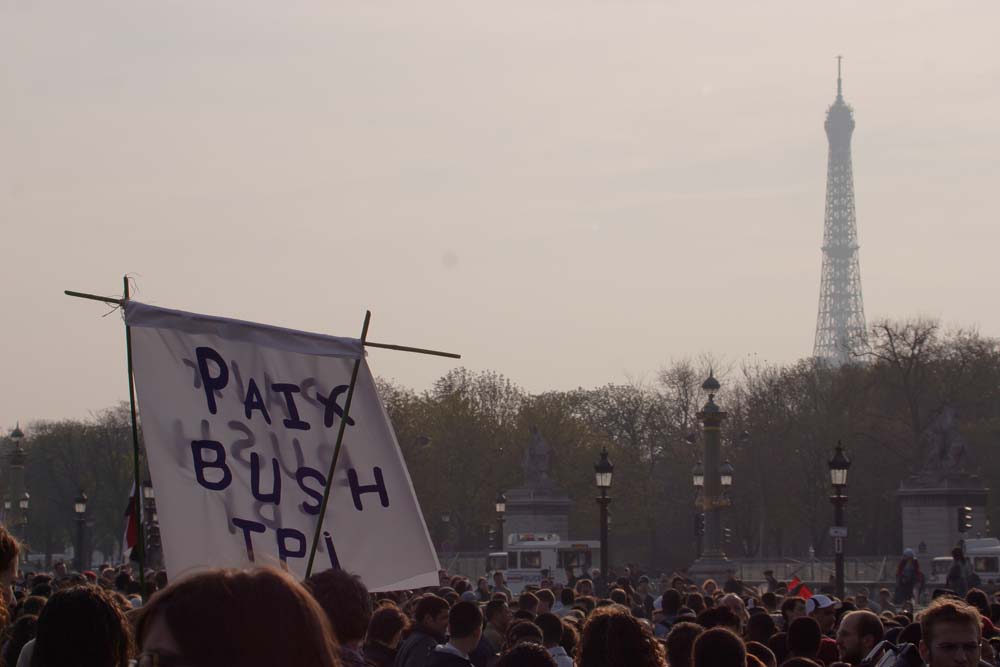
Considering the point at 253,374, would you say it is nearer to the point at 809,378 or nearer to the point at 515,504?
the point at 515,504

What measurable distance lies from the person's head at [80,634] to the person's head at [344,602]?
6.26ft

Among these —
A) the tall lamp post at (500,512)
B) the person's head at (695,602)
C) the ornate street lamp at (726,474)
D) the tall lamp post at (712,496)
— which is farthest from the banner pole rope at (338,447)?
the tall lamp post at (500,512)

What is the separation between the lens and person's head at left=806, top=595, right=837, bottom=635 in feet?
47.6

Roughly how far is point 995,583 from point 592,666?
39969mm

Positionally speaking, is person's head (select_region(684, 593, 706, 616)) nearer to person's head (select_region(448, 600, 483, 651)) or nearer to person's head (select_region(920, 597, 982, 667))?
person's head (select_region(448, 600, 483, 651))

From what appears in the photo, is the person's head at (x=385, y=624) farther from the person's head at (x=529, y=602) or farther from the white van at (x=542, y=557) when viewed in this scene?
the white van at (x=542, y=557)

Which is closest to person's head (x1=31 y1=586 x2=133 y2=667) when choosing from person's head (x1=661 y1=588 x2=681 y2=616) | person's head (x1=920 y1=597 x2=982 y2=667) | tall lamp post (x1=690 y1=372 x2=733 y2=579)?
person's head (x1=920 y1=597 x2=982 y2=667)

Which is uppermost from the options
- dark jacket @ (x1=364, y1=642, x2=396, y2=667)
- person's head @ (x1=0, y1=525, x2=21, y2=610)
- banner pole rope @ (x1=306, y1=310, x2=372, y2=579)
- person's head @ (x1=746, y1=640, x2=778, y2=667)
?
banner pole rope @ (x1=306, y1=310, x2=372, y2=579)

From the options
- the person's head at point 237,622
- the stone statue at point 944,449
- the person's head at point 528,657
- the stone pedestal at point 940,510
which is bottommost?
the person's head at point 528,657

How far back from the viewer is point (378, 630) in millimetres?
10688

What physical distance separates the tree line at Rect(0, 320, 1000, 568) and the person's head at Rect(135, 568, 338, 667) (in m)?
56.6

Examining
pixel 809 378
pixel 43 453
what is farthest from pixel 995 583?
pixel 43 453

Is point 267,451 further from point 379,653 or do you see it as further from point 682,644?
point 379,653

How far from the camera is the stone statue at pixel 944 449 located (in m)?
53.6
